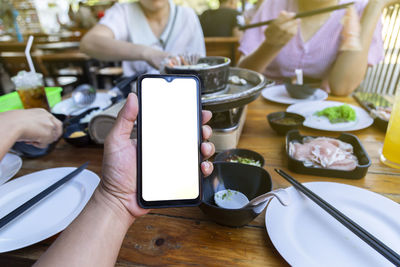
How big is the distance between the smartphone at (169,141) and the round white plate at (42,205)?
26 centimetres

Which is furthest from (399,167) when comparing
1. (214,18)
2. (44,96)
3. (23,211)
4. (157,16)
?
(214,18)

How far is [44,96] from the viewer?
136 centimetres

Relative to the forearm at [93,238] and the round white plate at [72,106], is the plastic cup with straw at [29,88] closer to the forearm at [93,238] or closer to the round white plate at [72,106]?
the round white plate at [72,106]

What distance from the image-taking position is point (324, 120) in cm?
127

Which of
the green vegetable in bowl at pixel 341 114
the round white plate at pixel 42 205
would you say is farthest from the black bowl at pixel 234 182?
the green vegetable in bowl at pixel 341 114

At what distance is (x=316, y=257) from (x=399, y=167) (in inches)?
26.9

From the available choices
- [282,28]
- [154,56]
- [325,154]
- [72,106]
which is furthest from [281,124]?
[72,106]

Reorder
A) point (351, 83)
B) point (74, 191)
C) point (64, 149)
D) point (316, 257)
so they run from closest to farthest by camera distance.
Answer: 1. point (316, 257)
2. point (74, 191)
3. point (64, 149)
4. point (351, 83)

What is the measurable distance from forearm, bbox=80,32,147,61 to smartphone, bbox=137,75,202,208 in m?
1.43

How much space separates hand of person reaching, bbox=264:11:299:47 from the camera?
63.9 inches

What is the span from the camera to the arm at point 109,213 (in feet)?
1.65

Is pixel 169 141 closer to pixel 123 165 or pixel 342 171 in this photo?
pixel 123 165

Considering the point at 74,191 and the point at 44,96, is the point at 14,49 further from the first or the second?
the point at 74,191

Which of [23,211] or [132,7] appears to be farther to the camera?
[132,7]
